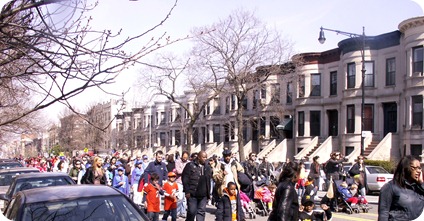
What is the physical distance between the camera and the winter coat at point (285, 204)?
21.6ft

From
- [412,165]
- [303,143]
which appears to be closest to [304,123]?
[303,143]

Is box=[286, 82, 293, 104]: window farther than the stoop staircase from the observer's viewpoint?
Yes

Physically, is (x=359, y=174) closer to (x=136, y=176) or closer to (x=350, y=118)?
(x=136, y=176)

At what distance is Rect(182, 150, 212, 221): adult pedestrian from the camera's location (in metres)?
10.1

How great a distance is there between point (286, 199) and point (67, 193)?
2.98m

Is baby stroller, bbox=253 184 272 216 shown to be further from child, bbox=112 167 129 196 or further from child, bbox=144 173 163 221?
child, bbox=144 173 163 221

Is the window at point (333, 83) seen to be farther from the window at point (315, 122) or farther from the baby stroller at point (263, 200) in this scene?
the baby stroller at point (263, 200)

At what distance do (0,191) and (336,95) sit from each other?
28.7 m

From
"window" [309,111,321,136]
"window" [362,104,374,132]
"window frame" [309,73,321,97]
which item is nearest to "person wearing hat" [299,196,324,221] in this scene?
"window" [362,104,374,132]

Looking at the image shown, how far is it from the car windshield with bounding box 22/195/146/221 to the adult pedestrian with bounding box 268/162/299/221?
1977 millimetres

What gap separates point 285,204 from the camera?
6605mm

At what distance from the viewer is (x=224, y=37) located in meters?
29.3

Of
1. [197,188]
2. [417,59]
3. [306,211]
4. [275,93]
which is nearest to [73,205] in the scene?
[197,188]

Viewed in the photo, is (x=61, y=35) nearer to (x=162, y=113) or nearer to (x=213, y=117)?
(x=213, y=117)
